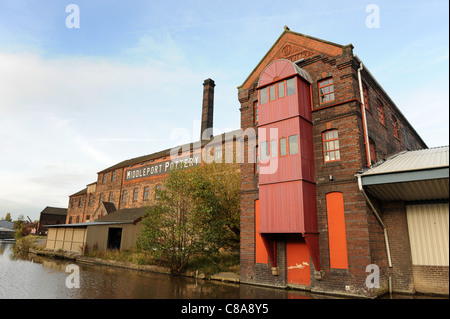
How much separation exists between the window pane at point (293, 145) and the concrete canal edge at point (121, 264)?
7123mm

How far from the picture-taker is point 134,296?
34.6ft

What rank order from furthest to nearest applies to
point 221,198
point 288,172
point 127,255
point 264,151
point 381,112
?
point 127,255 < point 221,198 < point 381,112 < point 264,151 < point 288,172

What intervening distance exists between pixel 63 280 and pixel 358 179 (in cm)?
1470

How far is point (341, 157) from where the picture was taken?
39.9 feet

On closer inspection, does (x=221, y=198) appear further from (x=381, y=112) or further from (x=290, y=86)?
(x=381, y=112)

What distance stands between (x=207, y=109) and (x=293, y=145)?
26707 millimetres

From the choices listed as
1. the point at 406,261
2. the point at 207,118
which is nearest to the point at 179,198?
the point at 406,261

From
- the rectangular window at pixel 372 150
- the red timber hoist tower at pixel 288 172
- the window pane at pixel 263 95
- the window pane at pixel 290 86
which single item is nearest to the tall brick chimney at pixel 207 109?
the window pane at pixel 263 95

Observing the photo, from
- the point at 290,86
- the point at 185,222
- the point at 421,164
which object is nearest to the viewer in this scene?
the point at 421,164

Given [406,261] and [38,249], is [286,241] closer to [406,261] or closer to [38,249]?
[406,261]

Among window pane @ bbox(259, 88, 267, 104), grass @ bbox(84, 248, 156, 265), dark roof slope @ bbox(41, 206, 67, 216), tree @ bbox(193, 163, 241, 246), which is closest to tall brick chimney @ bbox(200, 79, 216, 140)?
tree @ bbox(193, 163, 241, 246)

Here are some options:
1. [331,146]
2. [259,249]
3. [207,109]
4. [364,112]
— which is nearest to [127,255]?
[259,249]

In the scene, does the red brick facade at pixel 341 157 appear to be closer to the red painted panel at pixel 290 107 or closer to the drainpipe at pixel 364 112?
the drainpipe at pixel 364 112
